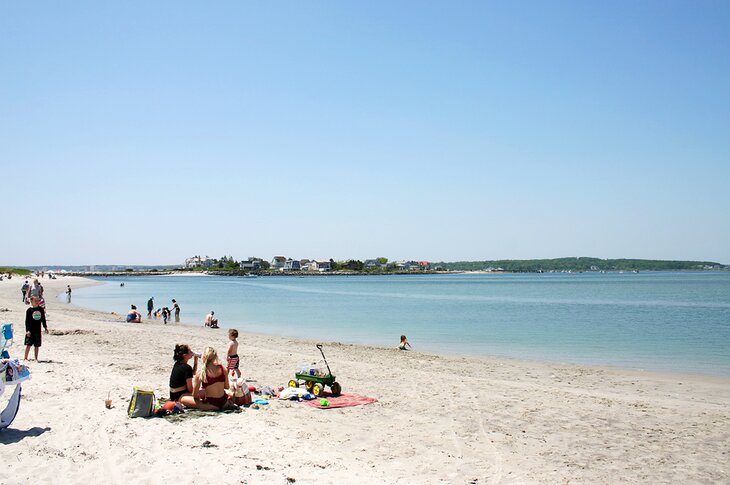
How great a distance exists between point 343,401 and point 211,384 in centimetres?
261

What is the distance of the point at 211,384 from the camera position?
8797 mm

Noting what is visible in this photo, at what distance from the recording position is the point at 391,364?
15578mm

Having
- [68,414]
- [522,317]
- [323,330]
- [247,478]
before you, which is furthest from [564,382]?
[522,317]

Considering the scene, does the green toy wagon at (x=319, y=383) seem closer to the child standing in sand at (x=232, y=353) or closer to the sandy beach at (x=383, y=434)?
the sandy beach at (x=383, y=434)

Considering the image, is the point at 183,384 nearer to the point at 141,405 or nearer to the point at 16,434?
the point at 141,405

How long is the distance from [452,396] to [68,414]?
22.7ft

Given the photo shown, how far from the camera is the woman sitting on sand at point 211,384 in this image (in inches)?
345

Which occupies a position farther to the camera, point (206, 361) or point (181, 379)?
point (181, 379)

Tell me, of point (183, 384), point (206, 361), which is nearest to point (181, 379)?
point (183, 384)

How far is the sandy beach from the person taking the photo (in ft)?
20.6

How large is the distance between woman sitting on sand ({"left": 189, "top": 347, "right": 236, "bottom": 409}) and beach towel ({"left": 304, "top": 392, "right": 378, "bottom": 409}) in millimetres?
1638

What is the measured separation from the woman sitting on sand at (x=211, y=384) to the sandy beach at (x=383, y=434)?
1.33 feet

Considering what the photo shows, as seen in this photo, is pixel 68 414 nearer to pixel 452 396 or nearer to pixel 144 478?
pixel 144 478

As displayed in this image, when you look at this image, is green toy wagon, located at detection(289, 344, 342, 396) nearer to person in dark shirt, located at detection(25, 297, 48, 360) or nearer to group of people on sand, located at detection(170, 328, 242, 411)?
group of people on sand, located at detection(170, 328, 242, 411)
